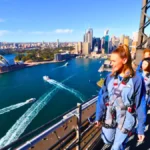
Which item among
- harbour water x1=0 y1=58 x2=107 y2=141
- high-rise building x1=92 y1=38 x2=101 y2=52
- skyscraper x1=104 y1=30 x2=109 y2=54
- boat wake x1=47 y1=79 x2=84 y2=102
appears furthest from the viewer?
high-rise building x1=92 y1=38 x2=101 y2=52

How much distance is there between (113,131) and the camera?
843mm

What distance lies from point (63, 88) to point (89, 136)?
49.1ft

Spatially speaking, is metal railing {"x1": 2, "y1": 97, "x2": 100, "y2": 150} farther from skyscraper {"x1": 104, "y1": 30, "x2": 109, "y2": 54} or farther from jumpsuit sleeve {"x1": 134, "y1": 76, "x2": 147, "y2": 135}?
skyscraper {"x1": 104, "y1": 30, "x2": 109, "y2": 54}

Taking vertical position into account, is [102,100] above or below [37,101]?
above

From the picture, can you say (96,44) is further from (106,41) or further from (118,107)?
(118,107)

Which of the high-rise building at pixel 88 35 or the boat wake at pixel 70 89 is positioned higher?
the high-rise building at pixel 88 35

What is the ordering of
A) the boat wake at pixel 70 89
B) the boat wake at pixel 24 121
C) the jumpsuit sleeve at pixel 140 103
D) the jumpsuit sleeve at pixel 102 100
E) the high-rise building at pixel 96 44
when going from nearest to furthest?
the jumpsuit sleeve at pixel 140 103
the jumpsuit sleeve at pixel 102 100
the boat wake at pixel 24 121
the boat wake at pixel 70 89
the high-rise building at pixel 96 44

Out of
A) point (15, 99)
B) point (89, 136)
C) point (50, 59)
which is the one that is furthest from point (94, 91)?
point (50, 59)

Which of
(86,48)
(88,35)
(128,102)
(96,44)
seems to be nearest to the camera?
(128,102)

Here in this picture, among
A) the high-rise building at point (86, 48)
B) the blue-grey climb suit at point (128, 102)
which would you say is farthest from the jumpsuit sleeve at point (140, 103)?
the high-rise building at point (86, 48)

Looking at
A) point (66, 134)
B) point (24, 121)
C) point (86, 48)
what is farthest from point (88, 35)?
point (66, 134)

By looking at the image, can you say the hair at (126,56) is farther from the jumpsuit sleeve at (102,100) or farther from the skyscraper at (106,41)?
the skyscraper at (106,41)

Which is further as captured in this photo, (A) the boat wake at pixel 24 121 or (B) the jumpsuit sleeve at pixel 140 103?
(A) the boat wake at pixel 24 121

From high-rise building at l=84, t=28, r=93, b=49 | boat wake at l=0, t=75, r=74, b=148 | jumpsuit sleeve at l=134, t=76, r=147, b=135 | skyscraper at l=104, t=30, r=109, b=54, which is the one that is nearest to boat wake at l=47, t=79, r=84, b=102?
boat wake at l=0, t=75, r=74, b=148
